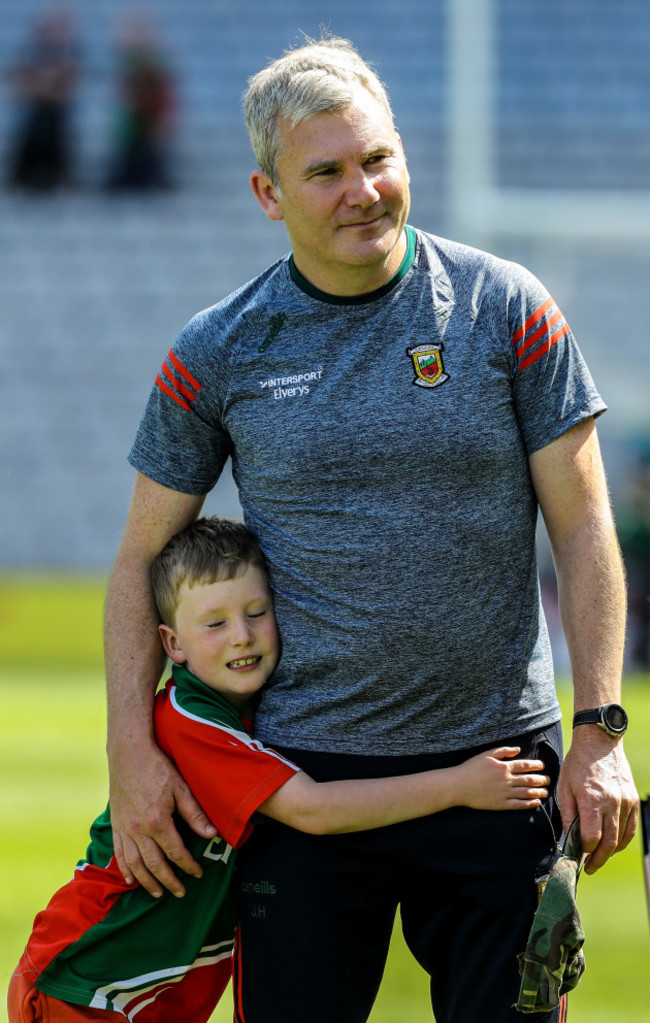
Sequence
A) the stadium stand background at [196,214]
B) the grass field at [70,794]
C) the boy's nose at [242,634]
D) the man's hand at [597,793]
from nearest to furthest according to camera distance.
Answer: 1. the man's hand at [597,793]
2. the boy's nose at [242,634]
3. the grass field at [70,794]
4. the stadium stand background at [196,214]

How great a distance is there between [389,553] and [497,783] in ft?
1.40

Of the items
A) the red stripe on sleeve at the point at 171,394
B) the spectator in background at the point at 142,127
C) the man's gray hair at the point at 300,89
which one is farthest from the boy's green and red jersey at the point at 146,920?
the spectator in background at the point at 142,127

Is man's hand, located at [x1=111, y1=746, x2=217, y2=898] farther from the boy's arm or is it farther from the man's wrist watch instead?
the man's wrist watch

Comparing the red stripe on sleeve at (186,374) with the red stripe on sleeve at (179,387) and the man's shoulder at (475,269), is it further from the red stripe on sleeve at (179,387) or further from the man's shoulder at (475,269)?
the man's shoulder at (475,269)

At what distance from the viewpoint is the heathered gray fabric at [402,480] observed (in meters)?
2.37

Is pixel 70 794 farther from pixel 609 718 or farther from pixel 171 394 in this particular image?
pixel 609 718

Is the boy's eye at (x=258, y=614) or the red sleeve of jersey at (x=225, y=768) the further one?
the boy's eye at (x=258, y=614)

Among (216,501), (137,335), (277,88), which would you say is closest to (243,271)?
(137,335)

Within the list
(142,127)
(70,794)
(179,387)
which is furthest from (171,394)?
(142,127)

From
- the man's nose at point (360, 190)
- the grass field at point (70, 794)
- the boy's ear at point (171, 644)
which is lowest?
the grass field at point (70, 794)

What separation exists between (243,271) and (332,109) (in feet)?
37.3

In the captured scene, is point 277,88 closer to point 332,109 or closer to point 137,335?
point 332,109

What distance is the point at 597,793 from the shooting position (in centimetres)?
229

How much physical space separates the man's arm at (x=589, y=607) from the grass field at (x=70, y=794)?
1.64 metres
